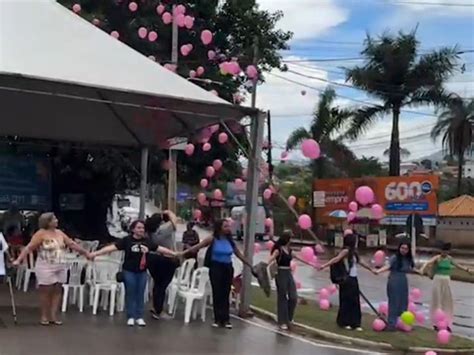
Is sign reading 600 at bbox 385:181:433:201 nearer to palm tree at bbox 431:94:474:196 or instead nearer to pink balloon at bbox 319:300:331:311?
palm tree at bbox 431:94:474:196

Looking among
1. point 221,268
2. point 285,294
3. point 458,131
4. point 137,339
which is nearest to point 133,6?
point 221,268

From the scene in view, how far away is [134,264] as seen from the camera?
1170 cm

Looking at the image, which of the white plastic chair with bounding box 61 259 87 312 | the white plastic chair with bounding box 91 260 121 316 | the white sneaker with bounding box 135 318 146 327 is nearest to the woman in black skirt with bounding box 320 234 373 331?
the white sneaker with bounding box 135 318 146 327

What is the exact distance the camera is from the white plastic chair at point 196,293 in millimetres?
12609

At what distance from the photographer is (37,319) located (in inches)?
476

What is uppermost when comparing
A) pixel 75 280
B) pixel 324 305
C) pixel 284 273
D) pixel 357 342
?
pixel 284 273

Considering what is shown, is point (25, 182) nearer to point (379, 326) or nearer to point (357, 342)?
point (379, 326)

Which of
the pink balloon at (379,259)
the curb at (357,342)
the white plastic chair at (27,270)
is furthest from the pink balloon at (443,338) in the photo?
the white plastic chair at (27,270)

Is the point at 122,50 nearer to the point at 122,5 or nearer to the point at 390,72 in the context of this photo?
the point at 122,5

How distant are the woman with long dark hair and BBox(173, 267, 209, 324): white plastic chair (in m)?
2.73

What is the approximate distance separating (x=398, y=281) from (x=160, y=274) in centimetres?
375

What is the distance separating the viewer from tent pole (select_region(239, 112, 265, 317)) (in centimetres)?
1350

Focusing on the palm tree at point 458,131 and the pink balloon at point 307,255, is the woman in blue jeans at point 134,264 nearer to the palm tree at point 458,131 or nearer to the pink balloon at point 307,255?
the pink balloon at point 307,255

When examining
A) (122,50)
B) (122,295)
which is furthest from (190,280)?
(122,50)
